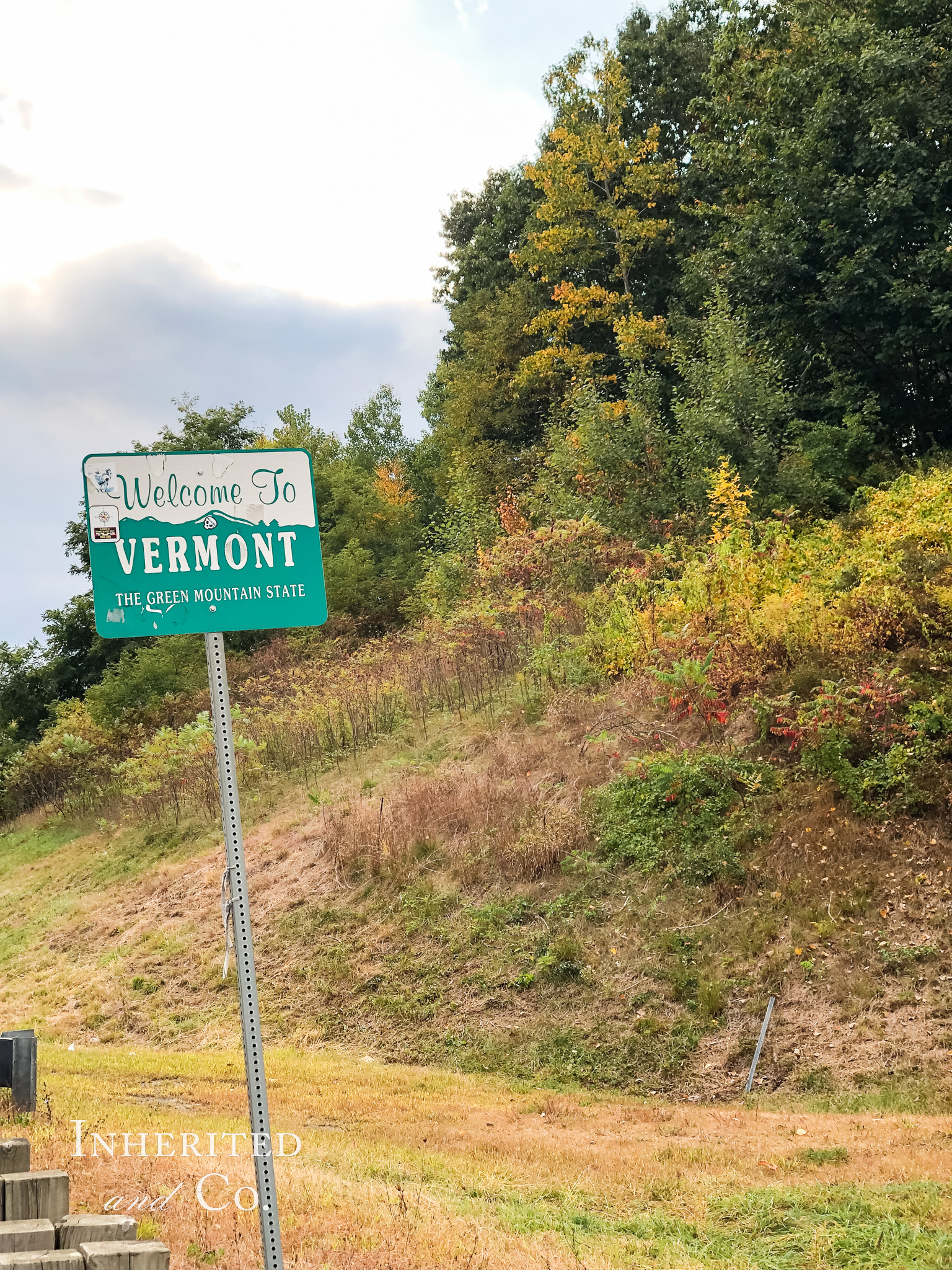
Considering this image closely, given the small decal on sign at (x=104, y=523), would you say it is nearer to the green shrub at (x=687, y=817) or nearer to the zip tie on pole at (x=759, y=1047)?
the zip tie on pole at (x=759, y=1047)

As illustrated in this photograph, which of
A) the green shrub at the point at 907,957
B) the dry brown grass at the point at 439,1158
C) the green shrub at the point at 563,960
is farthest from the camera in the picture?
the green shrub at the point at 563,960

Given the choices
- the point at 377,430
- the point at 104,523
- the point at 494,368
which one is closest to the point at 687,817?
the point at 104,523

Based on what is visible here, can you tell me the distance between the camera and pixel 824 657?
33.6ft

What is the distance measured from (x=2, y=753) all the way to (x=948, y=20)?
1068 inches

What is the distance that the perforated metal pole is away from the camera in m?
A: 2.98

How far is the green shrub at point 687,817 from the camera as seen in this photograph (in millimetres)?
9398

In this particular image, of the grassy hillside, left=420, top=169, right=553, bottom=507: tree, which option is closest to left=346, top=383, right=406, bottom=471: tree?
left=420, top=169, right=553, bottom=507: tree

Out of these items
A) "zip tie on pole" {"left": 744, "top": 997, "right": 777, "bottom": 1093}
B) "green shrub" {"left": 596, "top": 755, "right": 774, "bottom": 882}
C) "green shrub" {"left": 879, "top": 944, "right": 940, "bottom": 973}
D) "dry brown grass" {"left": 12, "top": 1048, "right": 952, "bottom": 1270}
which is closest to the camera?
"dry brown grass" {"left": 12, "top": 1048, "right": 952, "bottom": 1270}

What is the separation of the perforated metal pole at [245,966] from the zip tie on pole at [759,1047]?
534 cm

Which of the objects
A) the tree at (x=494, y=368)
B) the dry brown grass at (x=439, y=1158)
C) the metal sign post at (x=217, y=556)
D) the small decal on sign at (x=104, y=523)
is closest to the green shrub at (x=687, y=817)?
the dry brown grass at (x=439, y=1158)

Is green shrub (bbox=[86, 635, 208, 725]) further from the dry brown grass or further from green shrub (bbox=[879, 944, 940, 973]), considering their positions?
green shrub (bbox=[879, 944, 940, 973])

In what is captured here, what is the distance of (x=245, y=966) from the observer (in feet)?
10.1

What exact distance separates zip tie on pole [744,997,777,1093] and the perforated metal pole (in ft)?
17.5

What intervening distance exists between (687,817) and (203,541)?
290 inches
